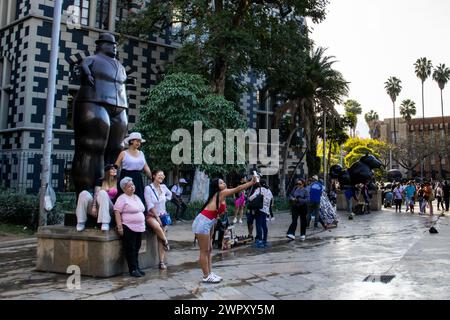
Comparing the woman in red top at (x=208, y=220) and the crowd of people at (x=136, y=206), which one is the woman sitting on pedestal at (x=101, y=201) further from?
the woman in red top at (x=208, y=220)

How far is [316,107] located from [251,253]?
794 inches

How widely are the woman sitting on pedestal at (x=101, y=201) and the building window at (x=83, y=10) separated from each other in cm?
1513

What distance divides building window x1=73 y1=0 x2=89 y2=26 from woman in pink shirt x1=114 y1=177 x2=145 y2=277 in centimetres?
1563

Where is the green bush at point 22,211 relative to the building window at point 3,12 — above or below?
below

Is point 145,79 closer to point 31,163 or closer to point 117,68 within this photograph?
point 31,163

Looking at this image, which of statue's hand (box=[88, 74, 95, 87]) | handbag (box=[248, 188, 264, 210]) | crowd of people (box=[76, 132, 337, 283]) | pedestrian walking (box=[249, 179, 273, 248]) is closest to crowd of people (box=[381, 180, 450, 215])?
pedestrian walking (box=[249, 179, 273, 248])

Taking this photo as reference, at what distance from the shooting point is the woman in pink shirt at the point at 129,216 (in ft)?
23.2

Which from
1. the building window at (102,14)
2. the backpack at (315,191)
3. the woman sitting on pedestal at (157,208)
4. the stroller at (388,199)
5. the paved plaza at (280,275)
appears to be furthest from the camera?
the stroller at (388,199)

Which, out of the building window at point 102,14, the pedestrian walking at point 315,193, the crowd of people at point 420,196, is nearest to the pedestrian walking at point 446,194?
the crowd of people at point 420,196

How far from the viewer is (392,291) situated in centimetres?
632

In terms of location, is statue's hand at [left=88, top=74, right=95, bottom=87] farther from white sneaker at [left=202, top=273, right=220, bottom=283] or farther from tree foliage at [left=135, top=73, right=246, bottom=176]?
tree foliage at [left=135, top=73, right=246, bottom=176]

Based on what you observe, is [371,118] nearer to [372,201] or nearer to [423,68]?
[423,68]

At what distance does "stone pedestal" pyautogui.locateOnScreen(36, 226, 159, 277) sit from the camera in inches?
279
